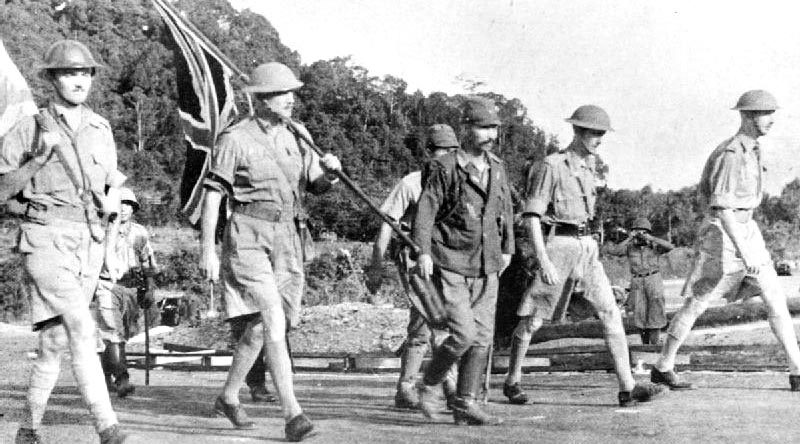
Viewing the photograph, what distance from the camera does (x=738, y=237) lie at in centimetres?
1038

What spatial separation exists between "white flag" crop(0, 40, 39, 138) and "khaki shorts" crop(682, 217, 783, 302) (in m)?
5.41

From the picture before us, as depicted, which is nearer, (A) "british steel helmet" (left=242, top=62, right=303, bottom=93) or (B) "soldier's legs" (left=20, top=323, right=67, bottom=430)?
(B) "soldier's legs" (left=20, top=323, right=67, bottom=430)

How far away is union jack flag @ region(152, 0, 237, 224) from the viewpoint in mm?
11281

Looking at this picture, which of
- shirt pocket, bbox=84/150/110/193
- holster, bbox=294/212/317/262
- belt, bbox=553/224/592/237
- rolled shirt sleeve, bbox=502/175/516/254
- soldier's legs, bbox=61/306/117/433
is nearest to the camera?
soldier's legs, bbox=61/306/117/433

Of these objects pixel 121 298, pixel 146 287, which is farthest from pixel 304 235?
pixel 146 287

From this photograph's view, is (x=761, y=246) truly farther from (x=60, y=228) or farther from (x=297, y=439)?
(x=60, y=228)

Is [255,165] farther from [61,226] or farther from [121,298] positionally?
[121,298]

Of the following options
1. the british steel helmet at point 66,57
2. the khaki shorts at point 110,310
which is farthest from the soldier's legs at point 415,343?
the british steel helmet at point 66,57

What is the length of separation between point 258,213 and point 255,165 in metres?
0.31

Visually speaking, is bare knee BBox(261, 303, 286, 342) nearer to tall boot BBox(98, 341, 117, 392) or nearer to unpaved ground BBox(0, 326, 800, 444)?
unpaved ground BBox(0, 326, 800, 444)

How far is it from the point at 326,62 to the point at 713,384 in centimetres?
9353

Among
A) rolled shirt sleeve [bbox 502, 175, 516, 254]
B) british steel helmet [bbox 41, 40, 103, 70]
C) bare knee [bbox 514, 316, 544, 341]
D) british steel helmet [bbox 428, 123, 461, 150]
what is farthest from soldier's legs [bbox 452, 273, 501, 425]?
british steel helmet [bbox 41, 40, 103, 70]

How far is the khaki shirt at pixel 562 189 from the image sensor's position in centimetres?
997

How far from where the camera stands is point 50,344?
7645 mm
